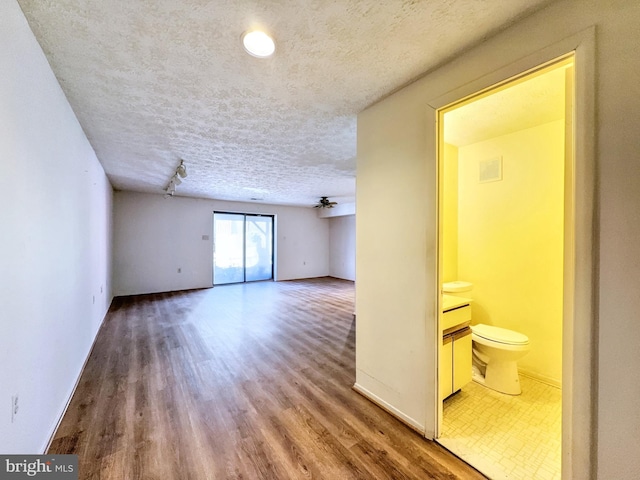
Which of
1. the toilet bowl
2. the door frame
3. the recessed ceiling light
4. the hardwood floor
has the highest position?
the recessed ceiling light

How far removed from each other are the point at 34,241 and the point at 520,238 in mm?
3769

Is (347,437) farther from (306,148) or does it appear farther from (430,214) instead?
(306,148)

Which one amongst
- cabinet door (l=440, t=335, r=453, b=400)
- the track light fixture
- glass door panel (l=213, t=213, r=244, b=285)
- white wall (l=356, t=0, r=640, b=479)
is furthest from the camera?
glass door panel (l=213, t=213, r=244, b=285)

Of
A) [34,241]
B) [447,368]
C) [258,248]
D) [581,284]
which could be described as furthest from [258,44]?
[258,248]

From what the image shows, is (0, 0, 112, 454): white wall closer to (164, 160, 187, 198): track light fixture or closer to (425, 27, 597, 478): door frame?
(164, 160, 187, 198): track light fixture

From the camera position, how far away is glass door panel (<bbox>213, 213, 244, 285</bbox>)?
7121mm

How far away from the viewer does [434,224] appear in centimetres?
158

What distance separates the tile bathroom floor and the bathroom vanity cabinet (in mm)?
174

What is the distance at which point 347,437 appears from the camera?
160cm

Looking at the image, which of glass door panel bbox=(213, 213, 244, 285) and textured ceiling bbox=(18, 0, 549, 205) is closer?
textured ceiling bbox=(18, 0, 549, 205)

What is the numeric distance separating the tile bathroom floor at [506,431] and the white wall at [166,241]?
6.48m

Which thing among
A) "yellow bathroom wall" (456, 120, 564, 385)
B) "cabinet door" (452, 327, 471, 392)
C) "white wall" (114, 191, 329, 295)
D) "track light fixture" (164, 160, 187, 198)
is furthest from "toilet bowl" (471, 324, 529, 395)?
"white wall" (114, 191, 329, 295)

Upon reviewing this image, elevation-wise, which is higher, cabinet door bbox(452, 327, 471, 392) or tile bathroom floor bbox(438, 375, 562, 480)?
cabinet door bbox(452, 327, 471, 392)

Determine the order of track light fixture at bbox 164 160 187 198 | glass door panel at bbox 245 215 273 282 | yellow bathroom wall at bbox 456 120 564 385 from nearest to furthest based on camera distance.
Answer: yellow bathroom wall at bbox 456 120 564 385
track light fixture at bbox 164 160 187 198
glass door panel at bbox 245 215 273 282
